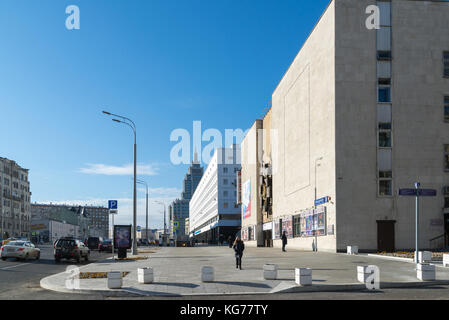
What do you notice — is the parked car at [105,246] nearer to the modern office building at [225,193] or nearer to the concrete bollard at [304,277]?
the concrete bollard at [304,277]

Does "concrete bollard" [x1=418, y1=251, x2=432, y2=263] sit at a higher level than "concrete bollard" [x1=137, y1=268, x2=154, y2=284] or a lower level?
lower

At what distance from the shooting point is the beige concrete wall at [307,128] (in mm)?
39844

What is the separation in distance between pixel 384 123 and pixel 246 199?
2105 inches

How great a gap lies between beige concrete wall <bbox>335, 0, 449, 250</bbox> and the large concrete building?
0.25 feet

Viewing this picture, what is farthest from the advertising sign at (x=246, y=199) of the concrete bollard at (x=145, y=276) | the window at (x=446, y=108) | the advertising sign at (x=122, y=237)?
the concrete bollard at (x=145, y=276)

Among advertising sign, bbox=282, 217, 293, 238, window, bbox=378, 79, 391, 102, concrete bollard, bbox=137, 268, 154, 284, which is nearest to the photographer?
concrete bollard, bbox=137, 268, 154, 284

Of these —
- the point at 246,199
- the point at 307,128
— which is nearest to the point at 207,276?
the point at 307,128

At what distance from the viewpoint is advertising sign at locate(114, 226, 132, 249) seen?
33406 millimetres

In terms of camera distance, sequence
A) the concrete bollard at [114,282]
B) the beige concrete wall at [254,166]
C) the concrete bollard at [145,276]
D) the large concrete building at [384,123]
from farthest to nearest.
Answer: the beige concrete wall at [254,166], the large concrete building at [384,123], the concrete bollard at [145,276], the concrete bollard at [114,282]

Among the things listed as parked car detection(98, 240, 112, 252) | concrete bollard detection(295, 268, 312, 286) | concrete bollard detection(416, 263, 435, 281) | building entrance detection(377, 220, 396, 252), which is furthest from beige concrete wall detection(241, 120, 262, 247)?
concrete bollard detection(295, 268, 312, 286)

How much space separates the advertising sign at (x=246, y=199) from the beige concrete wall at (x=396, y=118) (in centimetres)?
4748

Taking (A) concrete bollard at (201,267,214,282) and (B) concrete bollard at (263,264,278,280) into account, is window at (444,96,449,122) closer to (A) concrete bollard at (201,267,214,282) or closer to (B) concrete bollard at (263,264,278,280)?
(B) concrete bollard at (263,264,278,280)
